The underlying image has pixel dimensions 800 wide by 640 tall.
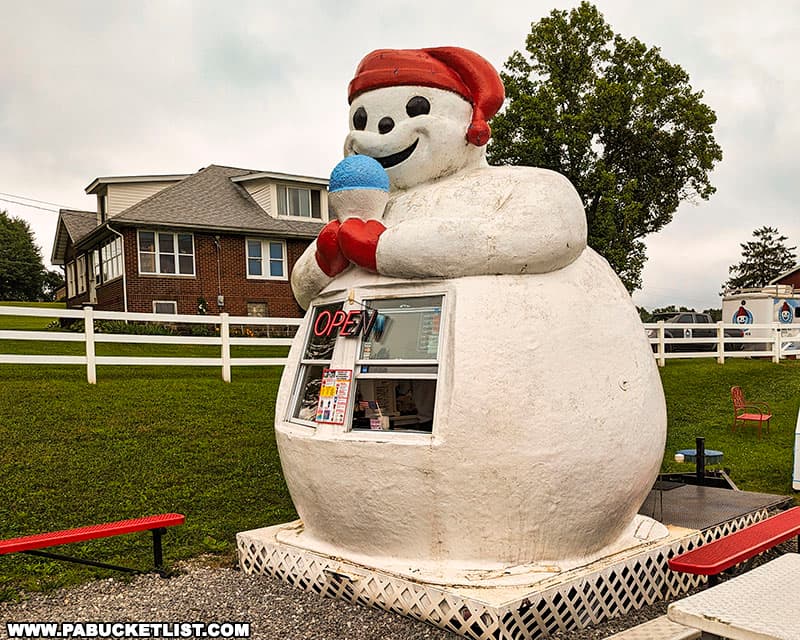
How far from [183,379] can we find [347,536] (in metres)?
7.65

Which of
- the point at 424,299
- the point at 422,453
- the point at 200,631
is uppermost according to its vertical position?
the point at 424,299

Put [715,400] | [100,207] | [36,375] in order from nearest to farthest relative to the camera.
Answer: [36,375] → [715,400] → [100,207]

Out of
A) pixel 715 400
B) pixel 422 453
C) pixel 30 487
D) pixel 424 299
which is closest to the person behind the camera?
pixel 422 453

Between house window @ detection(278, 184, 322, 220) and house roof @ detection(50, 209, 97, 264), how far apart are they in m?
7.38

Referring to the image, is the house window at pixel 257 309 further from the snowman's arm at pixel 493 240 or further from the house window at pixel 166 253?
the snowman's arm at pixel 493 240

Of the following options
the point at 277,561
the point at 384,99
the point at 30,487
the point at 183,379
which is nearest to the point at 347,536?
the point at 277,561

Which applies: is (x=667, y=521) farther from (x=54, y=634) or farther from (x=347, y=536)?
(x=54, y=634)

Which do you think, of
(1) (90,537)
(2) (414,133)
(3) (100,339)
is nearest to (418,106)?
(2) (414,133)

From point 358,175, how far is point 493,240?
3.41 feet

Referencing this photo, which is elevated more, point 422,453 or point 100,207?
point 100,207

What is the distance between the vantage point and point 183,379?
12.1 metres

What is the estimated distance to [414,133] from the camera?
5.38 metres

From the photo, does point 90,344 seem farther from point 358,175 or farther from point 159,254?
point 159,254

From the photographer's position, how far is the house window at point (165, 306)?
23402 millimetres
